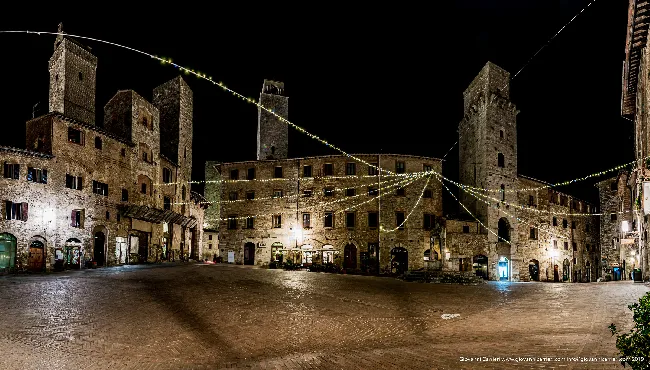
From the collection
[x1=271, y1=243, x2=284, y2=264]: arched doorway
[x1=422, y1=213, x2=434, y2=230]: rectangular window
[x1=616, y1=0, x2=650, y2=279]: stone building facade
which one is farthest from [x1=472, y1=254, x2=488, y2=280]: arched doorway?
[x1=271, y1=243, x2=284, y2=264]: arched doorway

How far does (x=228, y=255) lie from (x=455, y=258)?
21062mm

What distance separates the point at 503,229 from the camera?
43531 millimetres

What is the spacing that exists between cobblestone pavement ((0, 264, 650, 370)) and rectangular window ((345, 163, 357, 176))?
2449 centimetres

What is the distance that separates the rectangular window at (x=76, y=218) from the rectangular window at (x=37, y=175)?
3.09 m

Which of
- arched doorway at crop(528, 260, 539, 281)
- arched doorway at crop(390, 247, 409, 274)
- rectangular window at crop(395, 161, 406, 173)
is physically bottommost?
arched doorway at crop(528, 260, 539, 281)

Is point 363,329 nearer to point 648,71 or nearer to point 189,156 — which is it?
point 648,71

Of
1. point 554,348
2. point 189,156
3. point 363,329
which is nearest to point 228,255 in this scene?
point 189,156

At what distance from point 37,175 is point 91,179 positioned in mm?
4189

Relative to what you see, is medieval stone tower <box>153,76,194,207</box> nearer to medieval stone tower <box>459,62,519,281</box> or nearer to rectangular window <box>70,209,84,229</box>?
rectangular window <box>70,209,84,229</box>

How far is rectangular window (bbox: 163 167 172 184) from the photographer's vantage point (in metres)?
42.2

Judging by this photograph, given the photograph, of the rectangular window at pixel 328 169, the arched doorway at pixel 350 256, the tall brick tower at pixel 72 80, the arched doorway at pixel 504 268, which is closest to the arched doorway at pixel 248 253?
the arched doorway at pixel 350 256

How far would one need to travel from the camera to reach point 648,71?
17.8 meters

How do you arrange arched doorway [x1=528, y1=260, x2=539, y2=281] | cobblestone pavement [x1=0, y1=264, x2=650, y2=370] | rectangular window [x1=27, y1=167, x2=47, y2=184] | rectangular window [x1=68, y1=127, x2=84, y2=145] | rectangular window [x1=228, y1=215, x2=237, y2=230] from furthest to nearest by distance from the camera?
1. arched doorway [x1=528, y1=260, x2=539, y2=281]
2. rectangular window [x1=228, y1=215, x2=237, y2=230]
3. rectangular window [x1=68, y1=127, x2=84, y2=145]
4. rectangular window [x1=27, y1=167, x2=47, y2=184]
5. cobblestone pavement [x1=0, y1=264, x2=650, y2=370]

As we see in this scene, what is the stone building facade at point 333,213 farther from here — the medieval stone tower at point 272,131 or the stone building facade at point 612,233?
the stone building facade at point 612,233
